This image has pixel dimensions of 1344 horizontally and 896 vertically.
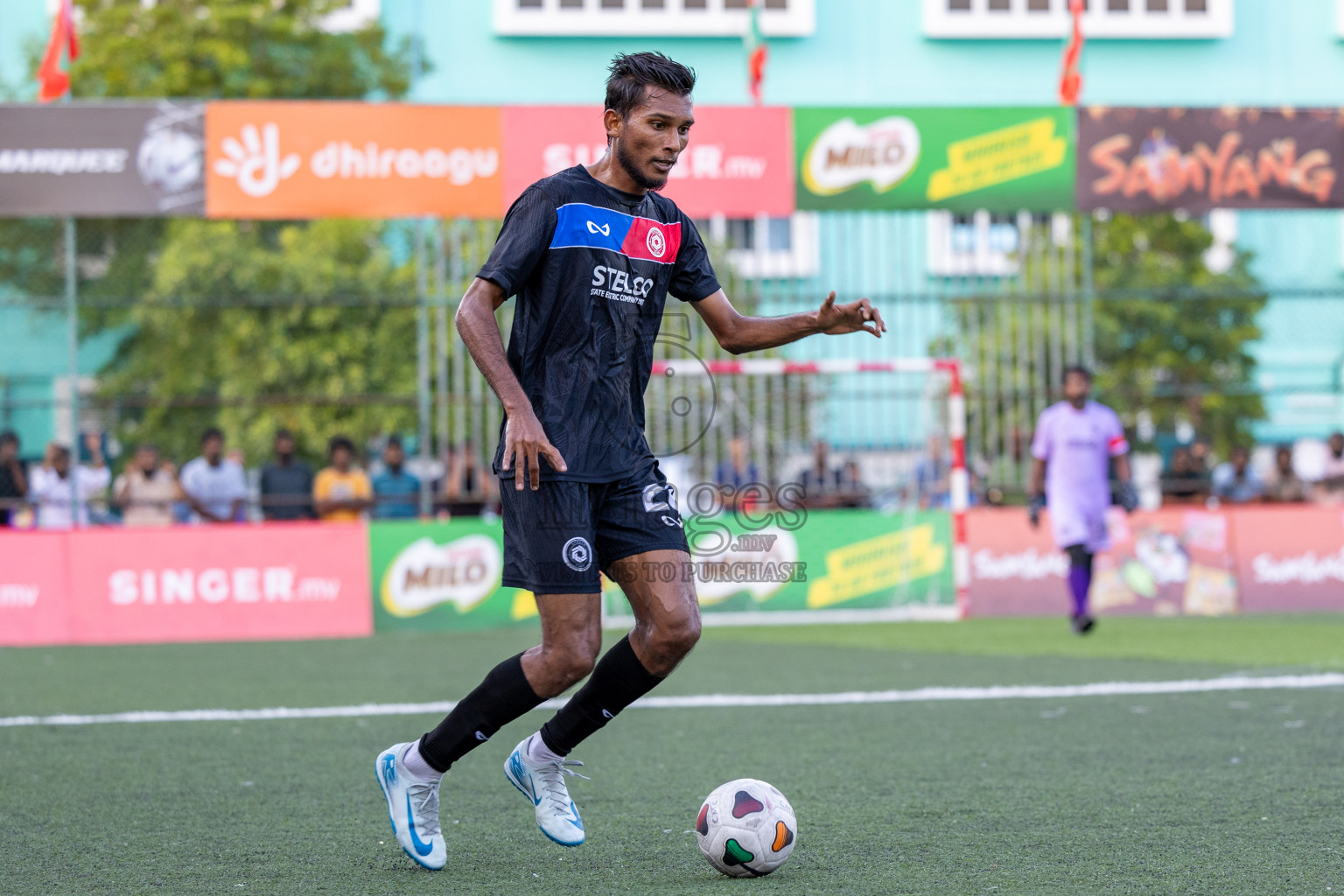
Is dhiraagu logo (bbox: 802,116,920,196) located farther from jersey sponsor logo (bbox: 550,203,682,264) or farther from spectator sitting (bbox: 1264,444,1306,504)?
jersey sponsor logo (bbox: 550,203,682,264)

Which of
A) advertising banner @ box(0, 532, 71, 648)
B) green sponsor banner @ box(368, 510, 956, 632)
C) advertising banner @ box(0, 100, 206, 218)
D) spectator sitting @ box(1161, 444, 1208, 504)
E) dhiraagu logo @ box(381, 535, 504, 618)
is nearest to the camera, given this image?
advertising banner @ box(0, 100, 206, 218)

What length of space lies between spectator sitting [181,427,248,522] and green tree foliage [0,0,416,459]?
2.47 meters

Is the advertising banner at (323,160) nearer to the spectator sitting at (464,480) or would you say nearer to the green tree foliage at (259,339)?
the spectator sitting at (464,480)

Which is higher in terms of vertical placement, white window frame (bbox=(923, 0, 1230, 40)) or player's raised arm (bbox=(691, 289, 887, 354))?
white window frame (bbox=(923, 0, 1230, 40))

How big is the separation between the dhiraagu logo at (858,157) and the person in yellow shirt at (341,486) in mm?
4877

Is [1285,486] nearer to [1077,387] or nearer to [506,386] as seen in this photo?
[1077,387]

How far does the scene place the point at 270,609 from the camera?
13.5 metres

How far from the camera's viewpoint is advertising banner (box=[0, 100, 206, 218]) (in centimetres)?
1280

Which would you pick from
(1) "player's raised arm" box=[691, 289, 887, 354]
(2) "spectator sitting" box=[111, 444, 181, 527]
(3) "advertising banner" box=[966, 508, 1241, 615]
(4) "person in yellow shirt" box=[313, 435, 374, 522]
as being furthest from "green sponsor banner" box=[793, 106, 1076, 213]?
(1) "player's raised arm" box=[691, 289, 887, 354]

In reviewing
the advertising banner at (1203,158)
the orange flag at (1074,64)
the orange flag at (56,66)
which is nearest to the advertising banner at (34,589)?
the orange flag at (56,66)

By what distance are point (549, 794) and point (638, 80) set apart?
78.3 inches

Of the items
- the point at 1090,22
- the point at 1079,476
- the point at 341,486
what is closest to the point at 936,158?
the point at 1079,476

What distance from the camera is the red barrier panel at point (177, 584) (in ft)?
43.4

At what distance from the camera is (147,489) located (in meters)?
14.1
